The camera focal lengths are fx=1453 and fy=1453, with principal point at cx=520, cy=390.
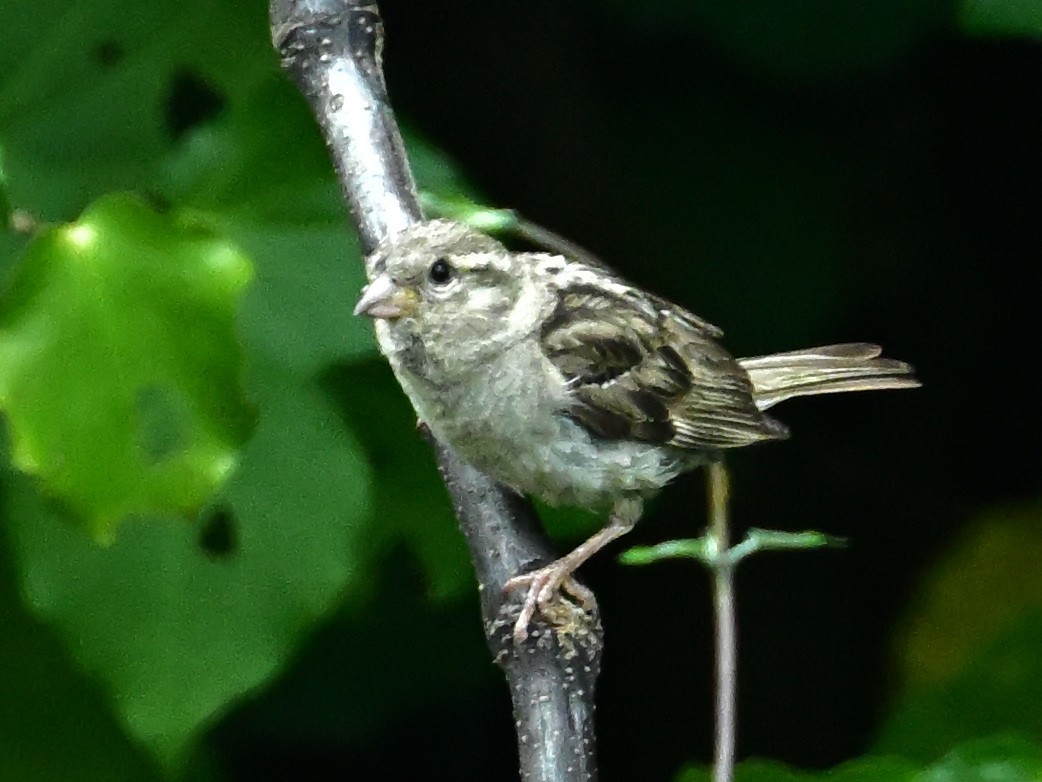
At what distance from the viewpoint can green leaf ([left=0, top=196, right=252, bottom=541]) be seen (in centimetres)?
151

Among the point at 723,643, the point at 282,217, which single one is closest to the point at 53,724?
the point at 282,217

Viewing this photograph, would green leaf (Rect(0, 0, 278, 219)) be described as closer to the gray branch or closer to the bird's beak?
the gray branch

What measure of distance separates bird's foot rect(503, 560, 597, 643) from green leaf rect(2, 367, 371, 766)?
0.95ft

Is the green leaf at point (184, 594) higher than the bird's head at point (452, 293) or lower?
lower

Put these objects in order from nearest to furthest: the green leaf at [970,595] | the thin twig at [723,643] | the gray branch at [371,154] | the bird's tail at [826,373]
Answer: the thin twig at [723,643], the gray branch at [371,154], the bird's tail at [826,373], the green leaf at [970,595]

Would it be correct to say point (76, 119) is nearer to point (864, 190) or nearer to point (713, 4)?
point (713, 4)

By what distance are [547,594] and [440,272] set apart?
680 millimetres

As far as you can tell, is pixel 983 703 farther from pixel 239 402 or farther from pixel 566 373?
pixel 239 402

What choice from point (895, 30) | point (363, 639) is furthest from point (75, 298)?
point (895, 30)

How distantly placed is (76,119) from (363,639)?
3.75 feet

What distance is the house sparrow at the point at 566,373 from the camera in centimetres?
218

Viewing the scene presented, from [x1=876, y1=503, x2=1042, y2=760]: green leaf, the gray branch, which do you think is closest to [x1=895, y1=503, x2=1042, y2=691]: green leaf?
[x1=876, y1=503, x2=1042, y2=760]: green leaf

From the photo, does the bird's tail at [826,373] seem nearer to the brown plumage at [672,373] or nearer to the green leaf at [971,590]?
the brown plumage at [672,373]

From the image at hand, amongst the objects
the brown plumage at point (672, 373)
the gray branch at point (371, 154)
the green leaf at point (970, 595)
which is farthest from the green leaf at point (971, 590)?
the gray branch at point (371, 154)
